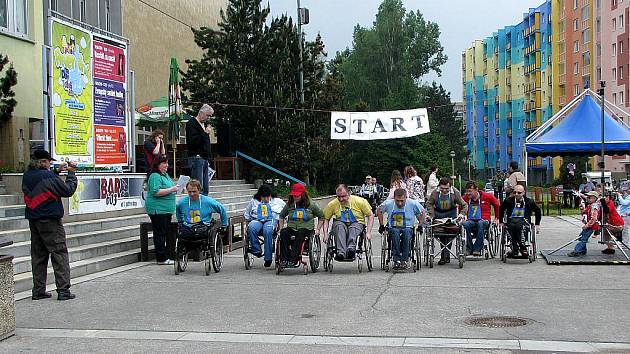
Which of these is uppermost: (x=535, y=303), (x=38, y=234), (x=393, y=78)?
(x=393, y=78)

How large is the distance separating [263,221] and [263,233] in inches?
8.1

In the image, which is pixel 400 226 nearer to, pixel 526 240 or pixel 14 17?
pixel 526 240

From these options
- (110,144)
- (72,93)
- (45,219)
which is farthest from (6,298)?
(110,144)

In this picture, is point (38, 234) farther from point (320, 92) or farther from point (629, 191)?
point (320, 92)

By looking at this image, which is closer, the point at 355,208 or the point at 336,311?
the point at 336,311

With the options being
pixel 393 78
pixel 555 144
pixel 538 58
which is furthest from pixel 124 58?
pixel 538 58

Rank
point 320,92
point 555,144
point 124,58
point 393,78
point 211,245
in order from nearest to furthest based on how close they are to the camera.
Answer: point 211,245 → point 124,58 → point 555,144 → point 320,92 → point 393,78

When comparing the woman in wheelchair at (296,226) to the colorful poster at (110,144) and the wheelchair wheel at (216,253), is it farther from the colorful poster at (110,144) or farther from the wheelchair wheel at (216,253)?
the colorful poster at (110,144)

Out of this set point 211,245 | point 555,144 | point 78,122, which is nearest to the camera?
point 211,245

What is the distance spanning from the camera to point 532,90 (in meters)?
95.6

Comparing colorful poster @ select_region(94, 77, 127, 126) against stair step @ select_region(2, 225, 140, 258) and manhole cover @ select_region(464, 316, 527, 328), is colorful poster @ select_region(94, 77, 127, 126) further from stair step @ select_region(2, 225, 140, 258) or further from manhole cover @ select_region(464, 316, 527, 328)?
manhole cover @ select_region(464, 316, 527, 328)

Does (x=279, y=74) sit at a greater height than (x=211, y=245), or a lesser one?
greater

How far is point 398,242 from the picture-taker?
12734 millimetres

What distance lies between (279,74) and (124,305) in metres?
22.0
